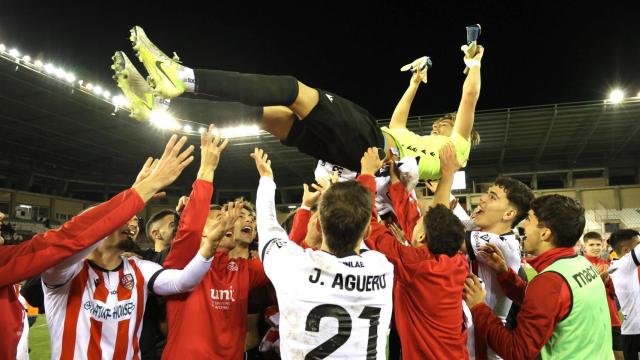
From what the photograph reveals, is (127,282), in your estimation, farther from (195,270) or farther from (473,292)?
(473,292)

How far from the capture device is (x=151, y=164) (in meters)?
2.40

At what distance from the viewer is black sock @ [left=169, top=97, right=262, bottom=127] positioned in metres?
2.88

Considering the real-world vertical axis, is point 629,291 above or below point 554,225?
below

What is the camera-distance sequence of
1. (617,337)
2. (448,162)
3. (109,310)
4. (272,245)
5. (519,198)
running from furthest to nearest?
(617,337), (519,198), (448,162), (109,310), (272,245)

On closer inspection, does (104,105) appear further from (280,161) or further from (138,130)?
(280,161)

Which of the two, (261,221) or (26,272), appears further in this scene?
(261,221)

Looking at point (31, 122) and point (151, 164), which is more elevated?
point (31, 122)

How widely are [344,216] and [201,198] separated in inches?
41.0

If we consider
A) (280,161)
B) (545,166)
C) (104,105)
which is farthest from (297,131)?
(545,166)

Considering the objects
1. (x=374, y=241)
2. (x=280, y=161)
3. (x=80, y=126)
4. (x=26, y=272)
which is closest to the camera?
(x=26, y=272)

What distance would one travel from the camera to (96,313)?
101 inches

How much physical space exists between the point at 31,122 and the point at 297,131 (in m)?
20.9

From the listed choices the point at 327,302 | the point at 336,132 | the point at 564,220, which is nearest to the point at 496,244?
the point at 564,220

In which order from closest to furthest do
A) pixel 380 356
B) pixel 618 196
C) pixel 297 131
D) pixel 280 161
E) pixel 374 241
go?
pixel 380 356 < pixel 374 241 < pixel 297 131 < pixel 618 196 < pixel 280 161
